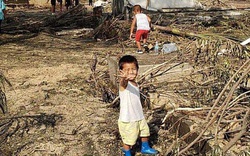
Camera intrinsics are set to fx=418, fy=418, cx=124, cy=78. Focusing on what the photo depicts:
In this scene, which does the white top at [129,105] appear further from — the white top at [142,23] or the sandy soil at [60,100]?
the white top at [142,23]

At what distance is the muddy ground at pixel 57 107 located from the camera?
15.0 ft

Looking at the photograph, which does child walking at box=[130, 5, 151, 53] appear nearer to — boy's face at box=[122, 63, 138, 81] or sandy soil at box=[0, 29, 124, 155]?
sandy soil at box=[0, 29, 124, 155]

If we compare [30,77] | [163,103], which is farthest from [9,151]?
[30,77]

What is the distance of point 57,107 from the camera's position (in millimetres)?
5836

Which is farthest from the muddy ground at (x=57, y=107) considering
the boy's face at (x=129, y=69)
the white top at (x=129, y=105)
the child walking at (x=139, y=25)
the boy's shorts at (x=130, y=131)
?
the boy's face at (x=129, y=69)

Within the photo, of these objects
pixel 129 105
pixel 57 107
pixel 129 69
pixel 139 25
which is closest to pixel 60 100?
pixel 57 107

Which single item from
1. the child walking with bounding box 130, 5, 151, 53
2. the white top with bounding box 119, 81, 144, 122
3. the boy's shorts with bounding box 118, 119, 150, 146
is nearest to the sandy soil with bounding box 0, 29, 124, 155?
the boy's shorts with bounding box 118, 119, 150, 146

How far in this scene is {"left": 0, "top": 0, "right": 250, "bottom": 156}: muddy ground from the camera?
179 inches

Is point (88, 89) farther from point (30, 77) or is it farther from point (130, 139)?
point (130, 139)

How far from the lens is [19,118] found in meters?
5.36

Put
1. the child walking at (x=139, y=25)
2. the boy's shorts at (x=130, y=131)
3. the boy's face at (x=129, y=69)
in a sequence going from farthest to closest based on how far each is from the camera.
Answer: the child walking at (x=139, y=25) < the boy's shorts at (x=130, y=131) < the boy's face at (x=129, y=69)

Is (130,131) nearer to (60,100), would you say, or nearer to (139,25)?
(60,100)

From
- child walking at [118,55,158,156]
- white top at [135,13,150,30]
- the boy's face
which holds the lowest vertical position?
child walking at [118,55,158,156]

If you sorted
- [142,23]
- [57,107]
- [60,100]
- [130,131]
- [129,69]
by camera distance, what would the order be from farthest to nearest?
1. [142,23]
2. [60,100]
3. [57,107]
4. [130,131]
5. [129,69]
